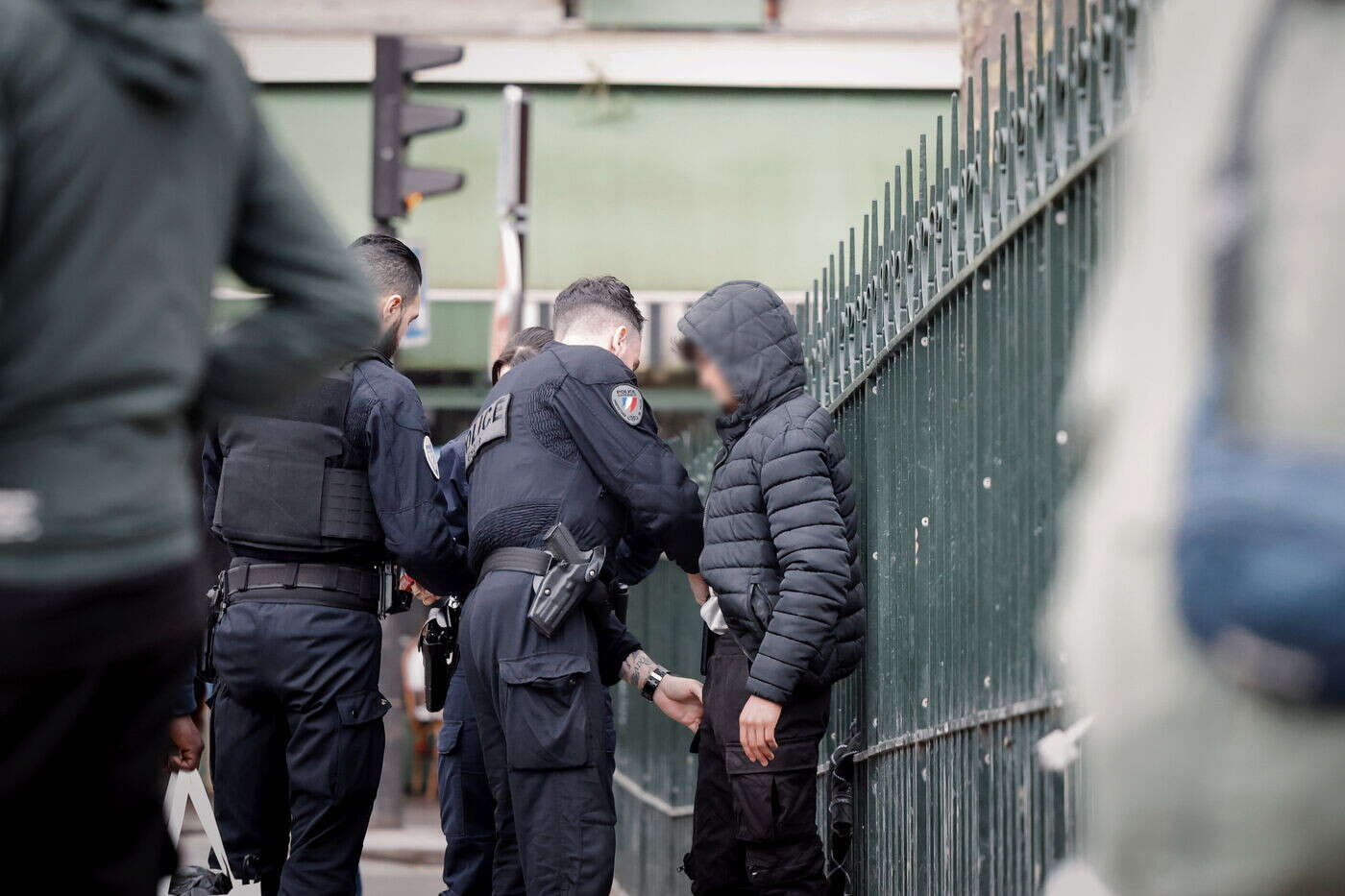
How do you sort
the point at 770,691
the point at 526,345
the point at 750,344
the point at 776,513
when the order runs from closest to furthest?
the point at 770,691, the point at 776,513, the point at 750,344, the point at 526,345

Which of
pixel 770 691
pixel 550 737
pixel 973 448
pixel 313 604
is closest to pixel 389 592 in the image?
pixel 313 604

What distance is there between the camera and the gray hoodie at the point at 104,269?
1.85 metres

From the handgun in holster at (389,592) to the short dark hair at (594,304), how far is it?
0.94 meters

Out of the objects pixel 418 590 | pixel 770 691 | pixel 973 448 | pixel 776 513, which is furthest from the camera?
pixel 418 590

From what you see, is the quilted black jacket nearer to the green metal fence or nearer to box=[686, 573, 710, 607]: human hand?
the green metal fence

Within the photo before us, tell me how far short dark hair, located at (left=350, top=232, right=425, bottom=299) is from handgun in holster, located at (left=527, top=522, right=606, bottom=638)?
1259mm

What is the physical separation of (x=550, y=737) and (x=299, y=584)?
2.99 feet

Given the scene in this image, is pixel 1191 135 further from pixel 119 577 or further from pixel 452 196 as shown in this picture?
pixel 452 196

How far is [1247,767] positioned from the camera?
122 cm

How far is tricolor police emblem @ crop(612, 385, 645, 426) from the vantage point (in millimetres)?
4824

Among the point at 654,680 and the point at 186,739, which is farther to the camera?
the point at 654,680

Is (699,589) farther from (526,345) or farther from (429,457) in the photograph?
(526,345)

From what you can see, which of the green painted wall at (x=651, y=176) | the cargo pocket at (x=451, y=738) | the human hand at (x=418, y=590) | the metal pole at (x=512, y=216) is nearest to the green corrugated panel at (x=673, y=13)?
the green painted wall at (x=651, y=176)

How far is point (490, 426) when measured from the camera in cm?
499
